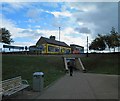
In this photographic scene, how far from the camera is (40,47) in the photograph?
244 feet

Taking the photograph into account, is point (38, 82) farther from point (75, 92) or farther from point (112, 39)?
point (112, 39)

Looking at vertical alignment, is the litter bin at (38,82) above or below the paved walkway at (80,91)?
above

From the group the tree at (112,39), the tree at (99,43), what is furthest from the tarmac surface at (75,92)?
the tree at (99,43)

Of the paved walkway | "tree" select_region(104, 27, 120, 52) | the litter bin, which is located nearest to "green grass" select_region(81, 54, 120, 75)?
"tree" select_region(104, 27, 120, 52)

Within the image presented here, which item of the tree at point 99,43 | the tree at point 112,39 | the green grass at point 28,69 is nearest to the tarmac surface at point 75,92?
the green grass at point 28,69

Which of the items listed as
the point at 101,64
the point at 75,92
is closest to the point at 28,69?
the point at 75,92

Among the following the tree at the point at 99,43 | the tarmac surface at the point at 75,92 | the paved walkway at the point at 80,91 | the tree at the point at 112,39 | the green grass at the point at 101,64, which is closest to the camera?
the tarmac surface at the point at 75,92

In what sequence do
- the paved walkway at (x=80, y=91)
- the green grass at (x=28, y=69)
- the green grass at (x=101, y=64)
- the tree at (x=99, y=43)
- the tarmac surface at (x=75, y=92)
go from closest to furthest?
the tarmac surface at (x=75, y=92) → the paved walkway at (x=80, y=91) → the green grass at (x=28, y=69) → the green grass at (x=101, y=64) → the tree at (x=99, y=43)

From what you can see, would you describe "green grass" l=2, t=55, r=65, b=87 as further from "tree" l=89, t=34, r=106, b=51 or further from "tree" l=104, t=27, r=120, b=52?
"tree" l=89, t=34, r=106, b=51

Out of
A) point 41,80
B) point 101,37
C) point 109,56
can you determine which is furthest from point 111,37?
point 41,80

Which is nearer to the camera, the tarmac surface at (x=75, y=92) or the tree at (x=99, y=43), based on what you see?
the tarmac surface at (x=75, y=92)

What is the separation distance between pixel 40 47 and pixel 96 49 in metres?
19.1

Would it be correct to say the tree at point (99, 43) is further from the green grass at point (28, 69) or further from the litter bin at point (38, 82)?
the litter bin at point (38, 82)

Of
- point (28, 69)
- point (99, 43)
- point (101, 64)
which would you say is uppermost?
point (99, 43)
